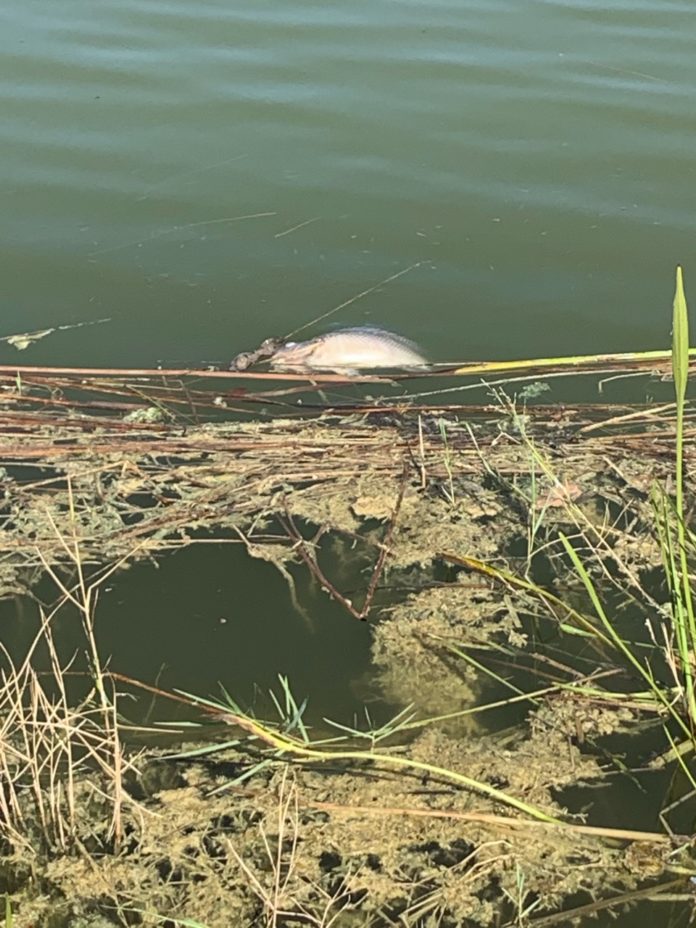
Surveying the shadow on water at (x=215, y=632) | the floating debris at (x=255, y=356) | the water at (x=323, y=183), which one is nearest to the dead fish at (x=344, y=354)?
the floating debris at (x=255, y=356)

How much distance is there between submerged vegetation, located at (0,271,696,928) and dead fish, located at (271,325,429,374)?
0.10 meters

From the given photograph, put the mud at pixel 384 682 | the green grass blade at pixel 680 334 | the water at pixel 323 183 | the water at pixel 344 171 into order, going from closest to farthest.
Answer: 1. the green grass blade at pixel 680 334
2. the mud at pixel 384 682
3. the water at pixel 323 183
4. the water at pixel 344 171

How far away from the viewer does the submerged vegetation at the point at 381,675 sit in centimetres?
233

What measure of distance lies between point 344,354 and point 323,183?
5.36 feet

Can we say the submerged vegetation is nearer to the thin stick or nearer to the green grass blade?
the green grass blade

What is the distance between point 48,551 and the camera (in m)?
3.29

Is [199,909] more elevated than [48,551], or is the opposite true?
[48,551]

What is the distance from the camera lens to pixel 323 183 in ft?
18.3

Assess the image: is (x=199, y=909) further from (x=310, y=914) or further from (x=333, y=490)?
(x=333, y=490)

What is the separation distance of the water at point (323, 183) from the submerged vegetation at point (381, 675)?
0.82 feet

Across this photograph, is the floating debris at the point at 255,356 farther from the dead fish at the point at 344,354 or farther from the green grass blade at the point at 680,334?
the green grass blade at the point at 680,334

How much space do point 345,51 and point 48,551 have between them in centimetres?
446

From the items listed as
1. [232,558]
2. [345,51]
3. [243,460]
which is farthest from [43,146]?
[232,558]

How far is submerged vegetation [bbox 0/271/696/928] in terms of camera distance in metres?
2.33
